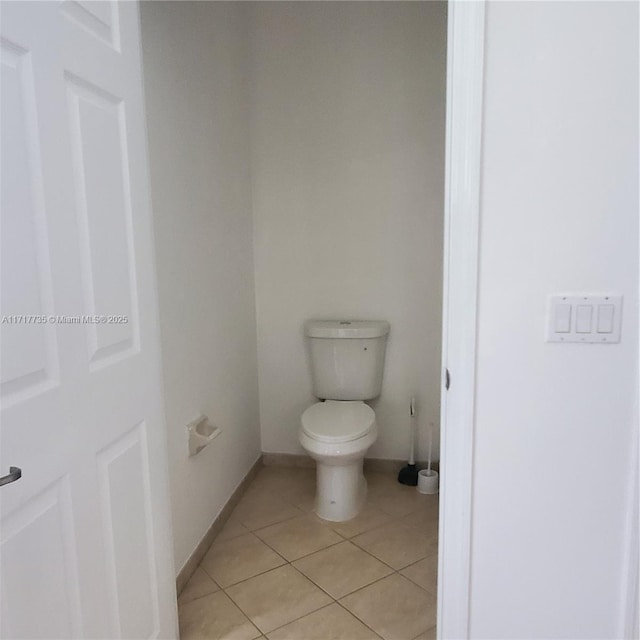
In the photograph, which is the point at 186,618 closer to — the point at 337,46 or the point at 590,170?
the point at 590,170

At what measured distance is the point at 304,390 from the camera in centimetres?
273

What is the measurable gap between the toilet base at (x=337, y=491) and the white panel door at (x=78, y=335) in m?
0.95

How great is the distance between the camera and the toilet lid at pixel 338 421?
2.07 m

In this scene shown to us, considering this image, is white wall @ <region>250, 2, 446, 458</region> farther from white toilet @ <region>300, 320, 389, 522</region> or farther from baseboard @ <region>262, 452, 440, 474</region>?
white toilet @ <region>300, 320, 389, 522</region>

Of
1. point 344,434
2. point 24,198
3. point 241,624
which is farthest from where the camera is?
point 344,434

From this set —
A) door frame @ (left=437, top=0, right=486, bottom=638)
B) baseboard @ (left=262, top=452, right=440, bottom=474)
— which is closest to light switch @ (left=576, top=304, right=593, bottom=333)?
door frame @ (left=437, top=0, right=486, bottom=638)

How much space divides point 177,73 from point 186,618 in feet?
6.17

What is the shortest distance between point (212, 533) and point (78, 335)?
4.36ft

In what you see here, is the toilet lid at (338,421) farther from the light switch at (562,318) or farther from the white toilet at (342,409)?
the light switch at (562,318)

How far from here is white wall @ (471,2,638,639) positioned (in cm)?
97

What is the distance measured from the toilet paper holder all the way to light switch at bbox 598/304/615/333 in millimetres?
1346

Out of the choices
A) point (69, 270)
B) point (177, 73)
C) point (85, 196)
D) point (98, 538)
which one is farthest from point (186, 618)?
point (177, 73)

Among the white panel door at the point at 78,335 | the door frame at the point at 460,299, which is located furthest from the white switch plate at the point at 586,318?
the white panel door at the point at 78,335

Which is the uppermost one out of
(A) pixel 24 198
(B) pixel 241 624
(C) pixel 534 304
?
(A) pixel 24 198
